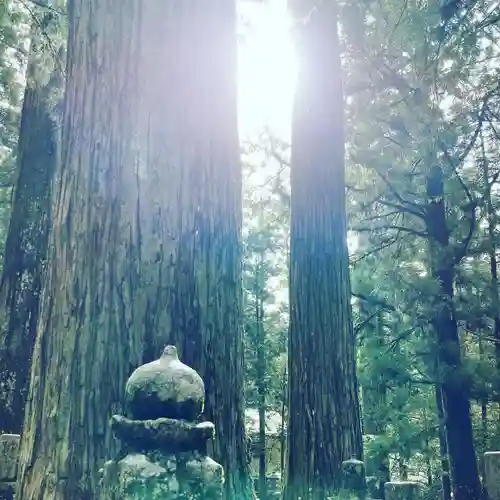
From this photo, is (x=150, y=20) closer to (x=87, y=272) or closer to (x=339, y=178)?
(x=87, y=272)

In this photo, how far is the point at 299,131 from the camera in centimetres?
639

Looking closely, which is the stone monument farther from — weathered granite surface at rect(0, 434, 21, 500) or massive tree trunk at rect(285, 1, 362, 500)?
massive tree trunk at rect(285, 1, 362, 500)

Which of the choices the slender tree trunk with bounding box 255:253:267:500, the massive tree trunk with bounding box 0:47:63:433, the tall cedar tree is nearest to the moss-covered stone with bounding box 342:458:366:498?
the tall cedar tree

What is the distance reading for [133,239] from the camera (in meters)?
2.17

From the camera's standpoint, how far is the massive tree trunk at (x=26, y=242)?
621 centimetres

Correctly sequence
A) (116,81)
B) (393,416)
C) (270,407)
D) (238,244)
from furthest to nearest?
1. (270,407)
2. (393,416)
3. (238,244)
4. (116,81)

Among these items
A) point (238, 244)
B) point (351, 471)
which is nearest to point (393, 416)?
point (351, 471)

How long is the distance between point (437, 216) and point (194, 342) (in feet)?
30.5

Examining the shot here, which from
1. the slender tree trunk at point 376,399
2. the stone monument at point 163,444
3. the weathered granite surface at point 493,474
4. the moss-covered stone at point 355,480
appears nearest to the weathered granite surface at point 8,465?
the moss-covered stone at point 355,480

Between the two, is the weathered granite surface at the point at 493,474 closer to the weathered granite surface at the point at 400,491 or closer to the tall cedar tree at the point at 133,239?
the weathered granite surface at the point at 400,491

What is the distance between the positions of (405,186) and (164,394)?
372 inches

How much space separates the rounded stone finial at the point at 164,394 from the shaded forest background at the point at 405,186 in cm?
453

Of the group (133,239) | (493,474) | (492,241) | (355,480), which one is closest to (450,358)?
(492,241)

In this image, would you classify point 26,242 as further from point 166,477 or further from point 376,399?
point 376,399
